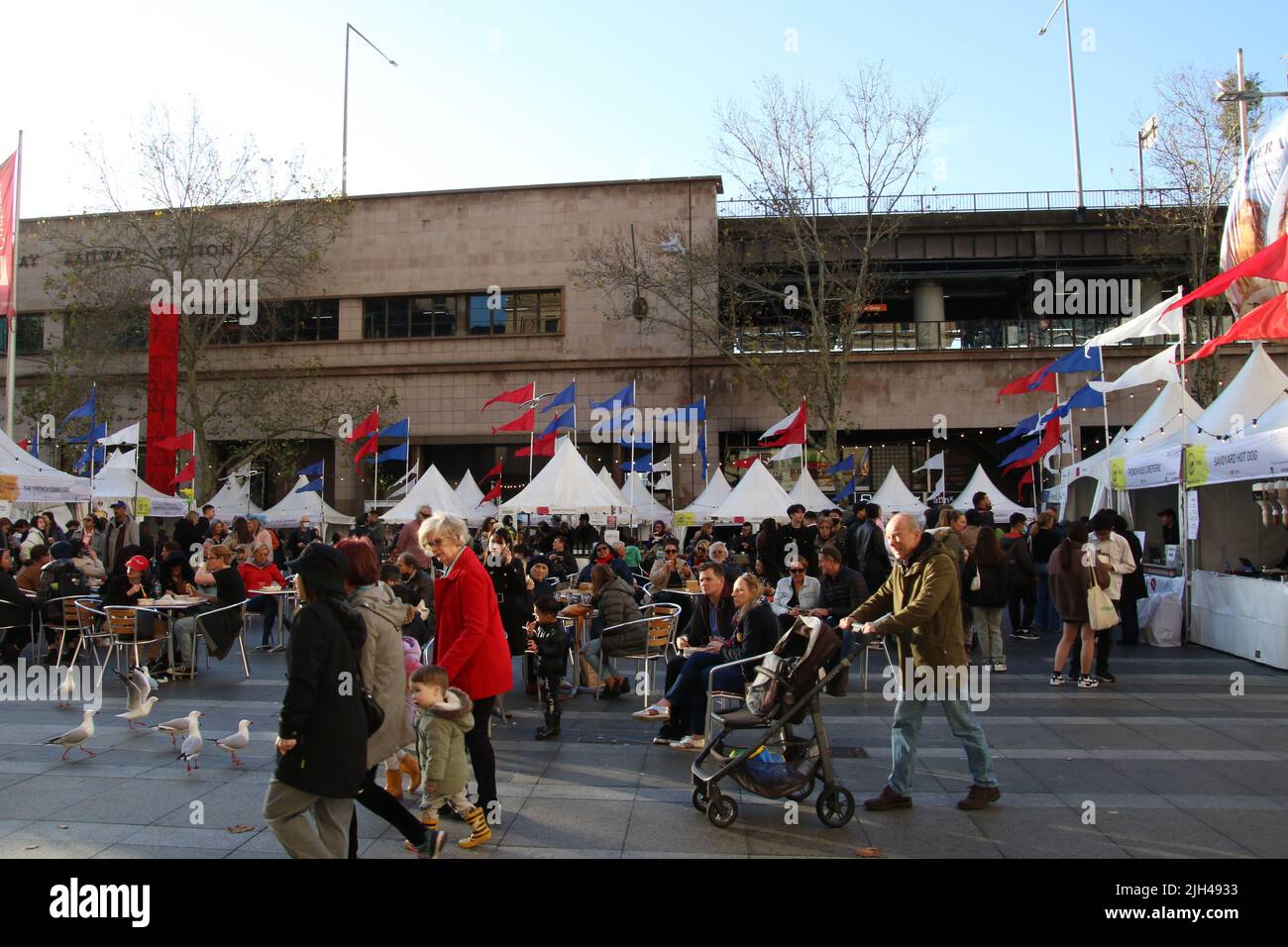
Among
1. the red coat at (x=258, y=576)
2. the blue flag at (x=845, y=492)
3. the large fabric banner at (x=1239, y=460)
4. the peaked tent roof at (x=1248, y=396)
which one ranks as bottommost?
the red coat at (x=258, y=576)

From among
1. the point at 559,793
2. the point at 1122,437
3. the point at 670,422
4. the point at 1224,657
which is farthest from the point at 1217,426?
the point at 670,422

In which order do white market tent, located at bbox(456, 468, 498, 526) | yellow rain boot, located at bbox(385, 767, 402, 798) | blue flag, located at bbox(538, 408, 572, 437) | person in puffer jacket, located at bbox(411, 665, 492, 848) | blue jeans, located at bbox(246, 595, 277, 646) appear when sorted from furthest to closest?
white market tent, located at bbox(456, 468, 498, 526), blue flag, located at bbox(538, 408, 572, 437), blue jeans, located at bbox(246, 595, 277, 646), yellow rain boot, located at bbox(385, 767, 402, 798), person in puffer jacket, located at bbox(411, 665, 492, 848)

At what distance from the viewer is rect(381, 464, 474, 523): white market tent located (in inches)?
794

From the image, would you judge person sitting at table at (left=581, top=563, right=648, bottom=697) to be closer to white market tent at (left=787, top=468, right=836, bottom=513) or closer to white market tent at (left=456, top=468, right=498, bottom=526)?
white market tent at (left=787, top=468, right=836, bottom=513)

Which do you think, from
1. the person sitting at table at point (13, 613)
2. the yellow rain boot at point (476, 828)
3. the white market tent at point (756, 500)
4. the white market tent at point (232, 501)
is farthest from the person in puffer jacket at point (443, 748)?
the white market tent at point (232, 501)

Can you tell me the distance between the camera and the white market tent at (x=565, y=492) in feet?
59.1

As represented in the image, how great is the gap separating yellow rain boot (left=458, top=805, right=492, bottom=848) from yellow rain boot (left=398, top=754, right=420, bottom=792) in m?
1.04

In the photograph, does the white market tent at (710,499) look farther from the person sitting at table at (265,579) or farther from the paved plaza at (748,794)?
the paved plaza at (748,794)

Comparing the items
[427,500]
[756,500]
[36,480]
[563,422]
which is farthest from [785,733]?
[563,422]

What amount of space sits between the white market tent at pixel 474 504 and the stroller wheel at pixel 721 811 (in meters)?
17.3

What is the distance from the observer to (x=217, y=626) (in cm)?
1049

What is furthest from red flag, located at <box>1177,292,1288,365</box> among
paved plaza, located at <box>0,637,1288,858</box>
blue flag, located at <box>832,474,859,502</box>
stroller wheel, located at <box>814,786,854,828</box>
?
blue flag, located at <box>832,474,859,502</box>

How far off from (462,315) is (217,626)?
23.4 meters

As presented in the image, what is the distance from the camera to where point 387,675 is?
15.2ft
